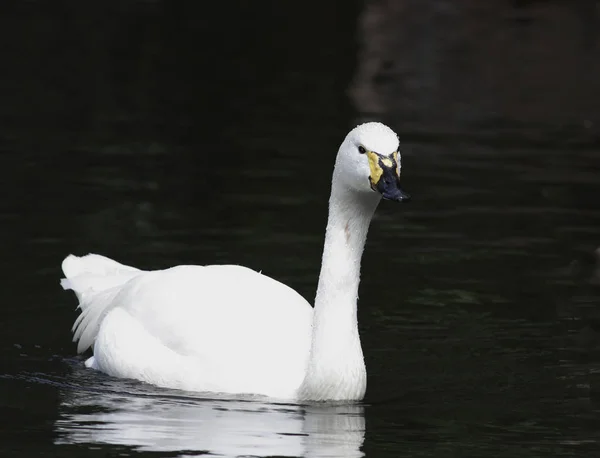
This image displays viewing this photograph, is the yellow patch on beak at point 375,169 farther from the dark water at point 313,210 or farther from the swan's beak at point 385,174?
the dark water at point 313,210

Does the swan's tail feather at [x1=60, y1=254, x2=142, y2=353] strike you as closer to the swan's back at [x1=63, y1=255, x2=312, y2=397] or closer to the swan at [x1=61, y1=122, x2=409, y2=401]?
the swan's back at [x1=63, y1=255, x2=312, y2=397]

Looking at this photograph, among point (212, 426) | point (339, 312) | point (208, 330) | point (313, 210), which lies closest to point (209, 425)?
point (212, 426)

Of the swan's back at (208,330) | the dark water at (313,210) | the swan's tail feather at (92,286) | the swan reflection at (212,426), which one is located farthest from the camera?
the swan's tail feather at (92,286)

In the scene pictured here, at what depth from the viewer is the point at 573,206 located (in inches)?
645

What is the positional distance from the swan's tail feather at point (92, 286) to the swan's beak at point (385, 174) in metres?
2.98

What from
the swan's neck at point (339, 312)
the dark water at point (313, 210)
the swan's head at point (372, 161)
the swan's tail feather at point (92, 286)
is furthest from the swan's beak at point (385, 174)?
the swan's tail feather at point (92, 286)

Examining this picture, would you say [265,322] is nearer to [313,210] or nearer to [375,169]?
[375,169]

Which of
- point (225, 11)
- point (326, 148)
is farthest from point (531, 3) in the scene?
point (326, 148)

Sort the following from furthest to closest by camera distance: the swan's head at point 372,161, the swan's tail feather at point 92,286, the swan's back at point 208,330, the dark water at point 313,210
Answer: the swan's tail feather at point 92,286
the swan's back at point 208,330
the dark water at point 313,210
the swan's head at point 372,161

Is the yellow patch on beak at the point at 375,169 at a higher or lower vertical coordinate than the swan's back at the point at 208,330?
higher

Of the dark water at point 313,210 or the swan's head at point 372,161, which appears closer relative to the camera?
the swan's head at point 372,161

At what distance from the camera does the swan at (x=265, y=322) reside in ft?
32.2

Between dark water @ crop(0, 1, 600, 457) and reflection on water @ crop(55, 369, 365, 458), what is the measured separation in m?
0.02

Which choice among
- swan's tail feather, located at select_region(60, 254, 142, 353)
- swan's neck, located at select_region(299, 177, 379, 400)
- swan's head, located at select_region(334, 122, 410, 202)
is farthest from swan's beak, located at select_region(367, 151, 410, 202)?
swan's tail feather, located at select_region(60, 254, 142, 353)
